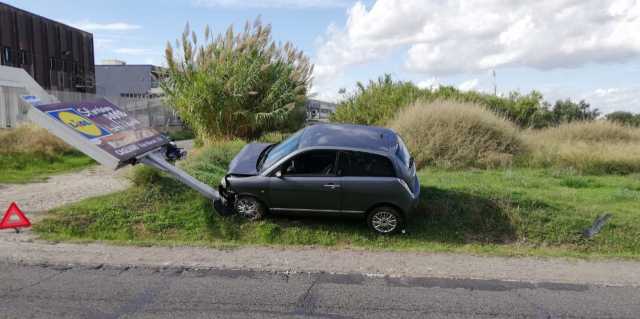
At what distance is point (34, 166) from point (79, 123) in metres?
6.71

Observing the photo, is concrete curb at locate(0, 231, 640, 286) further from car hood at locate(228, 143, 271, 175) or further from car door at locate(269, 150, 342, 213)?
car hood at locate(228, 143, 271, 175)

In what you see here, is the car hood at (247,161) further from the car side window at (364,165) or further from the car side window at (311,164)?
the car side window at (364,165)

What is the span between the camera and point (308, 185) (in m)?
7.55

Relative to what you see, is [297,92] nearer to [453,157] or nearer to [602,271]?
[453,157]

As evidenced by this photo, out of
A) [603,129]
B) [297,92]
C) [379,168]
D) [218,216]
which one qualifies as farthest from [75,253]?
[603,129]

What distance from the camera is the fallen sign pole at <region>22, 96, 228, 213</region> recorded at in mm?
7066

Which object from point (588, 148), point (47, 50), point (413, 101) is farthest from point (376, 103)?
point (47, 50)

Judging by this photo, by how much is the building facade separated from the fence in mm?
26293

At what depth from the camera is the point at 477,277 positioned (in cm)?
614

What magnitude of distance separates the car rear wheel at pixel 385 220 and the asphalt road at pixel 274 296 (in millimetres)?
1713

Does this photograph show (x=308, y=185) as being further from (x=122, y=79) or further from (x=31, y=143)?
(x=122, y=79)

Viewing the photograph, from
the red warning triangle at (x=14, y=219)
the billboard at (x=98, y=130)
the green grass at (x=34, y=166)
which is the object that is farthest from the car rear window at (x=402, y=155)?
the green grass at (x=34, y=166)

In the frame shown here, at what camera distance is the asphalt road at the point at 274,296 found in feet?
15.9

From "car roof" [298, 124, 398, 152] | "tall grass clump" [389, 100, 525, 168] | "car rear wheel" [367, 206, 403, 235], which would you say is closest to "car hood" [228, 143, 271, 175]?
"car roof" [298, 124, 398, 152]
